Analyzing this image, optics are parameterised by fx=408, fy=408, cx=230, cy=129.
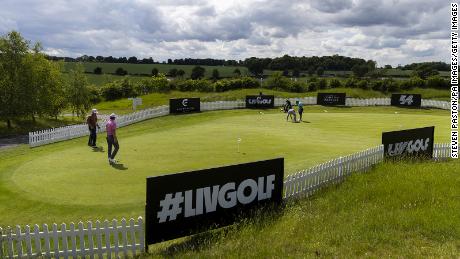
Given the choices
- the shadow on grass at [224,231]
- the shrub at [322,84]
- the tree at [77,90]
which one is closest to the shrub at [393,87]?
the shrub at [322,84]

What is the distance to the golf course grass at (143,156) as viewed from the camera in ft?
40.1

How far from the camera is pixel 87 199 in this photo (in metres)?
12.6

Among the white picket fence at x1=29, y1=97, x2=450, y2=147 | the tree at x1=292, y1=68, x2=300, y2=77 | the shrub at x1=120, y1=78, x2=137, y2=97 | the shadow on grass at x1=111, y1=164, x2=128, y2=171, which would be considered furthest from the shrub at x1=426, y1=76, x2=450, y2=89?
the shadow on grass at x1=111, y1=164, x2=128, y2=171

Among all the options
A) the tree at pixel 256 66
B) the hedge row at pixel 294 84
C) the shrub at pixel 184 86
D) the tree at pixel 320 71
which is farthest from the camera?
the tree at pixel 256 66

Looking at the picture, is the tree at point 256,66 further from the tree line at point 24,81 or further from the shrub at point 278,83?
the tree line at point 24,81

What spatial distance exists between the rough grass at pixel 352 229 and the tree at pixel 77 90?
129 ft

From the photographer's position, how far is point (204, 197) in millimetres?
9562

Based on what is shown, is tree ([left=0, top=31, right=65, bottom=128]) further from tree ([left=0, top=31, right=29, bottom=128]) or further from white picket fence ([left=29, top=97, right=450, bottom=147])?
white picket fence ([left=29, top=97, right=450, bottom=147])

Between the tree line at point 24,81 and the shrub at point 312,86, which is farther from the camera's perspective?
the shrub at point 312,86

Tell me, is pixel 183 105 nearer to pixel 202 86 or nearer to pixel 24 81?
pixel 24 81

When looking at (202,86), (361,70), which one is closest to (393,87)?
(202,86)

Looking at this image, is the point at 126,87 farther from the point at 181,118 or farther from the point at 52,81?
the point at 181,118

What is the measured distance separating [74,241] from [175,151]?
39.9 feet

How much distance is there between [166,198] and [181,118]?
28523 mm
